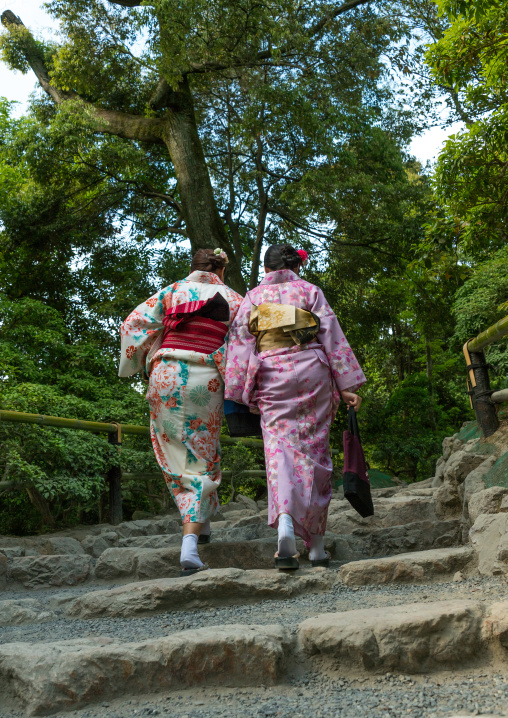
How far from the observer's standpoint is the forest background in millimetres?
5383

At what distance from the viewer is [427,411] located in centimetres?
1185

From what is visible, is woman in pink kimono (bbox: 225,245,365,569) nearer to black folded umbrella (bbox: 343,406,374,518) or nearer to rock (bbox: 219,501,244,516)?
black folded umbrella (bbox: 343,406,374,518)

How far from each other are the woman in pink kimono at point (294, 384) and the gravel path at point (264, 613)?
53 centimetres

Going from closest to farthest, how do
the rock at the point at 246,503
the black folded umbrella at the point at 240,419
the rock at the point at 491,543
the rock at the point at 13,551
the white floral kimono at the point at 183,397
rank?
the rock at the point at 491,543
the white floral kimono at the point at 183,397
the black folded umbrella at the point at 240,419
the rock at the point at 13,551
the rock at the point at 246,503

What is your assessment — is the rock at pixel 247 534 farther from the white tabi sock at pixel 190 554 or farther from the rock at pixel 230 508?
the rock at pixel 230 508

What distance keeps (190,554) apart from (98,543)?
1549 mm

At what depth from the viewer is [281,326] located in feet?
10.5

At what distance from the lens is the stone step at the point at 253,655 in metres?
1.50

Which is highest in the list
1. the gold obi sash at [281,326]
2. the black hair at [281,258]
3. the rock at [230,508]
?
the black hair at [281,258]

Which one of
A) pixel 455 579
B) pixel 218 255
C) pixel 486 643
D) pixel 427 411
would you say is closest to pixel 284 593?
pixel 455 579

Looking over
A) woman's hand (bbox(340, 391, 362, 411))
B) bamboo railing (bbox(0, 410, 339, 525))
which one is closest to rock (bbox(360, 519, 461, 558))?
woman's hand (bbox(340, 391, 362, 411))

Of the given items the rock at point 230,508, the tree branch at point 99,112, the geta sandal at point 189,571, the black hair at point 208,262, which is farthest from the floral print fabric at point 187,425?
the tree branch at point 99,112

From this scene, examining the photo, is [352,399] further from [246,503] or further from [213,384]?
[246,503]

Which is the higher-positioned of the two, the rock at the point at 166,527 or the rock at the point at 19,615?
the rock at the point at 166,527
